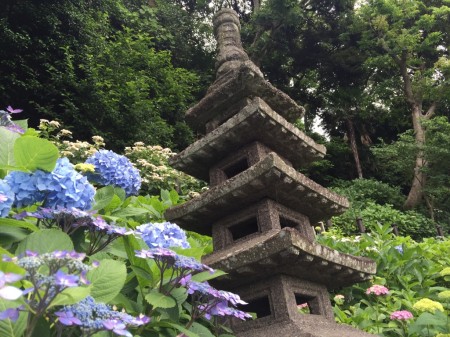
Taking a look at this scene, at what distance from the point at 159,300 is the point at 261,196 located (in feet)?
4.91

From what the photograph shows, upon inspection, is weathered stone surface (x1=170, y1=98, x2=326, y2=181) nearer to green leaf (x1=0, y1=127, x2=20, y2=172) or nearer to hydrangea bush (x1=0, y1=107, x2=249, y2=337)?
hydrangea bush (x1=0, y1=107, x2=249, y2=337)

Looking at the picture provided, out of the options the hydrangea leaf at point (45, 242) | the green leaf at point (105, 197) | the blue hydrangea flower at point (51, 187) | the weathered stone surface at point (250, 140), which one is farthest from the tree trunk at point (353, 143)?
the hydrangea leaf at point (45, 242)

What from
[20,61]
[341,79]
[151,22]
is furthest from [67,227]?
[341,79]

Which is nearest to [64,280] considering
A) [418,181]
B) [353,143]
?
[418,181]

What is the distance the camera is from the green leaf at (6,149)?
4.70 feet

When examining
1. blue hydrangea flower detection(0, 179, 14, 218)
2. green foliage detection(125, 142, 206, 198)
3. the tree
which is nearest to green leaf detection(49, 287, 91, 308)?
blue hydrangea flower detection(0, 179, 14, 218)

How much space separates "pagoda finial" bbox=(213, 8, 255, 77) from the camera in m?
4.16

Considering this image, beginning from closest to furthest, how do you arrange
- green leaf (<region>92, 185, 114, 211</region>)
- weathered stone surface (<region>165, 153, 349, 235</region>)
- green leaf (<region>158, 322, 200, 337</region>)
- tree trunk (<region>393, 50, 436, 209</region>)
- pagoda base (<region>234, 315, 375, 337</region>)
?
green leaf (<region>158, 322, 200, 337</region>)
green leaf (<region>92, 185, 114, 211</region>)
pagoda base (<region>234, 315, 375, 337</region>)
weathered stone surface (<region>165, 153, 349, 235</region>)
tree trunk (<region>393, 50, 436, 209</region>)

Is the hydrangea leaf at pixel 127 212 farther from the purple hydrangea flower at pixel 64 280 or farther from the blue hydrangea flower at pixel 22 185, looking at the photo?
the purple hydrangea flower at pixel 64 280

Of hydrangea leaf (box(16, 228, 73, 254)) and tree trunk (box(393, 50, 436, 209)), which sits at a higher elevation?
tree trunk (box(393, 50, 436, 209))

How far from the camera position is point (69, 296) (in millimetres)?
840

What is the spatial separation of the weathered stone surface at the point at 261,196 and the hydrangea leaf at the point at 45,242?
60.6 inches

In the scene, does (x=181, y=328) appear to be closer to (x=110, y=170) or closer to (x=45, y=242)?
(x=45, y=242)

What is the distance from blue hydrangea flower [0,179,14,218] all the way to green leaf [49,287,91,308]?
544 millimetres
